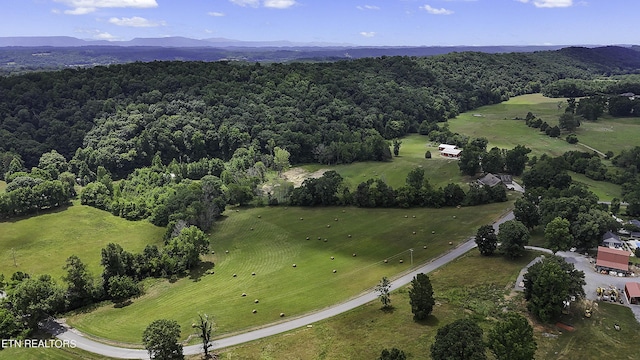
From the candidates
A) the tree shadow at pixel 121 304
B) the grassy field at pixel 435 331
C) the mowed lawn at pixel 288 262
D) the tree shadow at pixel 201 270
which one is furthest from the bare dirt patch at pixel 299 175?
the grassy field at pixel 435 331

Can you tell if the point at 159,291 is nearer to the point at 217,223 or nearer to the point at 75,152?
the point at 217,223

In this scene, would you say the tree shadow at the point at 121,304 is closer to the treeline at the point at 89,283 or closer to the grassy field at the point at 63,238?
the treeline at the point at 89,283

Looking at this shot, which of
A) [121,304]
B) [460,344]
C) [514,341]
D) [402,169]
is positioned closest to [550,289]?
[514,341]

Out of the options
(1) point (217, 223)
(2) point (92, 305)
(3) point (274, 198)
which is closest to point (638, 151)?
(3) point (274, 198)

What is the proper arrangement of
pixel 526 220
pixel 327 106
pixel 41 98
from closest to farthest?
pixel 526 220 < pixel 41 98 < pixel 327 106

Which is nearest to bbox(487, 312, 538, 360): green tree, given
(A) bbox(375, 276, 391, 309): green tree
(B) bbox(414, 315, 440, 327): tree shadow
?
(B) bbox(414, 315, 440, 327): tree shadow

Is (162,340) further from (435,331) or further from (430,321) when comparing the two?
(430,321)
